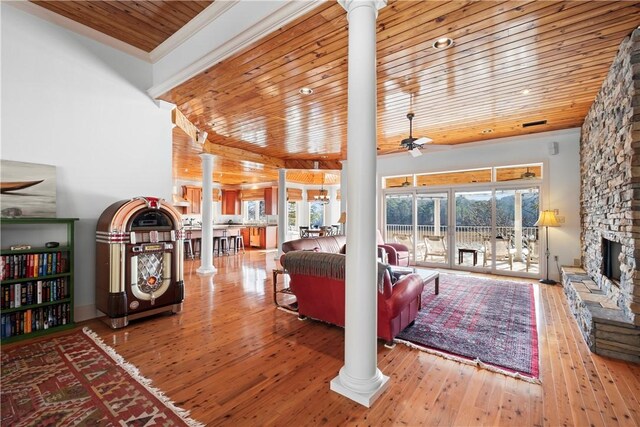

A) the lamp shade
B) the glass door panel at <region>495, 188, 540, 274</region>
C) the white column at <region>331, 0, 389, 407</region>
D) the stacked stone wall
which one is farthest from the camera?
the glass door panel at <region>495, 188, 540, 274</region>

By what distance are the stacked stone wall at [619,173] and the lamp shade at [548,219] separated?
106cm

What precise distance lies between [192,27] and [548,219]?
6.47 metres

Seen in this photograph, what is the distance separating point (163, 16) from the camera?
302 centimetres

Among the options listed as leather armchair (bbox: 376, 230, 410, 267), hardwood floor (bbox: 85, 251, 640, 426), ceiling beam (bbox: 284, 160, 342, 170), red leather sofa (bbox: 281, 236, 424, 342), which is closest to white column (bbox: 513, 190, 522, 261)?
leather armchair (bbox: 376, 230, 410, 267)

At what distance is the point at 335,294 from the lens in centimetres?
313

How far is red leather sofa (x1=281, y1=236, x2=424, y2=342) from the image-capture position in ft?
9.29

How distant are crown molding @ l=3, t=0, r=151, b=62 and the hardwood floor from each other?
11.5 ft

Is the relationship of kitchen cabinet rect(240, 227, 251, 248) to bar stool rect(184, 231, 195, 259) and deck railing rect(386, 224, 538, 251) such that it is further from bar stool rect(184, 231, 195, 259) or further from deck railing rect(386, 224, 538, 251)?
deck railing rect(386, 224, 538, 251)

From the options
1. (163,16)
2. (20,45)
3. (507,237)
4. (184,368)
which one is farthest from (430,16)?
(507,237)

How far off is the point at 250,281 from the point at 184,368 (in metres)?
3.12

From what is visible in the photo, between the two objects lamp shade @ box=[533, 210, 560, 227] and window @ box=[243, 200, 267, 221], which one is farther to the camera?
window @ box=[243, 200, 267, 221]

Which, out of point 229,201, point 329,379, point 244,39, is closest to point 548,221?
point 329,379

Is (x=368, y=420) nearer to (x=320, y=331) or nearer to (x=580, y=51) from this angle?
(x=320, y=331)

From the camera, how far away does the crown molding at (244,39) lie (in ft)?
7.43
